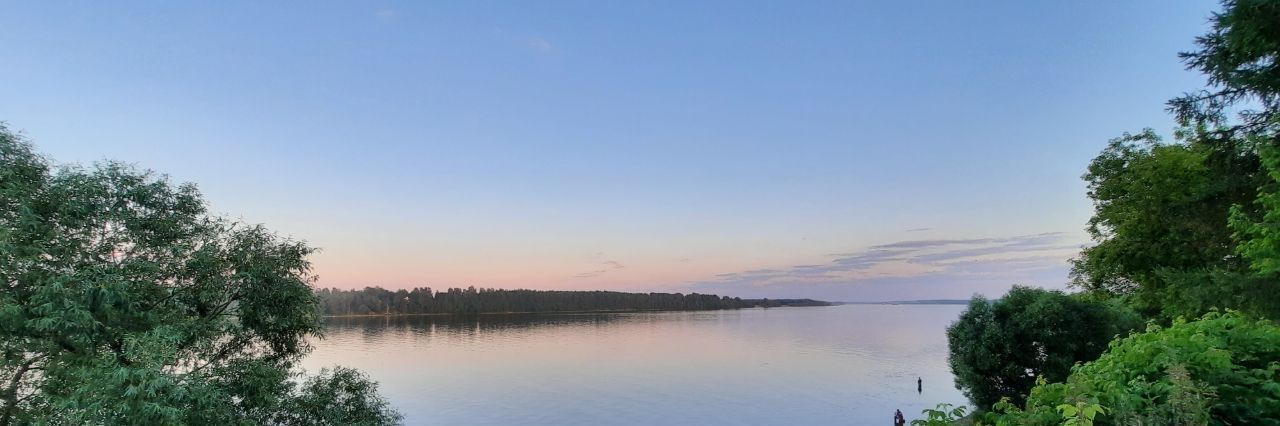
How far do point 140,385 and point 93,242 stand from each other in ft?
14.6

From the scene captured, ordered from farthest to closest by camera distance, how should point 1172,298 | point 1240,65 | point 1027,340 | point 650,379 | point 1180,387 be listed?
point 650,379, point 1027,340, point 1172,298, point 1240,65, point 1180,387

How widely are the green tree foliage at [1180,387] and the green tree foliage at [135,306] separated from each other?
15273 millimetres

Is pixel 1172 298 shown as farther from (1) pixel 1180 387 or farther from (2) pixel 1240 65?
(1) pixel 1180 387

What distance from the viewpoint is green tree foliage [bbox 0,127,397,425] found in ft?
38.7

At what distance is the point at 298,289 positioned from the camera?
1619cm

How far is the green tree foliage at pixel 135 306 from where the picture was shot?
464 inches

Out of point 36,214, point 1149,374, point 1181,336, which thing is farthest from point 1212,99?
point 36,214

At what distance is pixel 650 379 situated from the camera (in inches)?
2104

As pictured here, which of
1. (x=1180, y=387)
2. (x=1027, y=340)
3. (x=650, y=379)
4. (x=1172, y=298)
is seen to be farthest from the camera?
(x=650, y=379)

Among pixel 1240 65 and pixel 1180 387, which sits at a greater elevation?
pixel 1240 65

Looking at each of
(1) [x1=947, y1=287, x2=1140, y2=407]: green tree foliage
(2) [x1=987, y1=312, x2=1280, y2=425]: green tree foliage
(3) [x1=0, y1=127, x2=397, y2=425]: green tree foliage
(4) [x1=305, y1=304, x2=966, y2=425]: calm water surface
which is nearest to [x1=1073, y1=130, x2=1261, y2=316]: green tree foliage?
(1) [x1=947, y1=287, x2=1140, y2=407]: green tree foliage

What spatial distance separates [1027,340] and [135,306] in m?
30.4

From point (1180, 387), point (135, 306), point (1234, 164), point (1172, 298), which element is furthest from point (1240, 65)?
point (135, 306)

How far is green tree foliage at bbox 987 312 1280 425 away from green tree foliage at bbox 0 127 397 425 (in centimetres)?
1527
